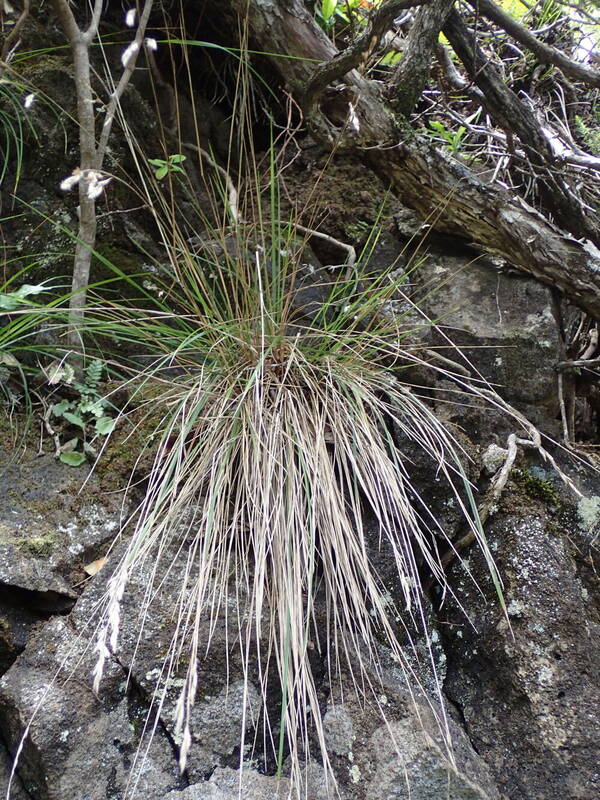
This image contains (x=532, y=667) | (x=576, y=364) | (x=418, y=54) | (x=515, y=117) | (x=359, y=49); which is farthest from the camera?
(x=515, y=117)

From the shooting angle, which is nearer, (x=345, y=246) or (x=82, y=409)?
(x=82, y=409)

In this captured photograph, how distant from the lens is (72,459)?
157cm

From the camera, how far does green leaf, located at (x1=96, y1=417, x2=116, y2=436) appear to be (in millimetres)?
1578

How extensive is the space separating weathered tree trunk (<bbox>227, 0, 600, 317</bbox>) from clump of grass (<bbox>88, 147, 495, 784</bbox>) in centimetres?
48

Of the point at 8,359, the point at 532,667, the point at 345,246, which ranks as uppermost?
the point at 345,246

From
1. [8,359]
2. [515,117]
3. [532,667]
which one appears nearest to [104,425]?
[8,359]

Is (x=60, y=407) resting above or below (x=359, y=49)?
below

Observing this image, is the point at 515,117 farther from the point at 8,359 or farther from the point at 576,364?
the point at 8,359

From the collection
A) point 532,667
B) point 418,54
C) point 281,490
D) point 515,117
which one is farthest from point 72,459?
point 515,117

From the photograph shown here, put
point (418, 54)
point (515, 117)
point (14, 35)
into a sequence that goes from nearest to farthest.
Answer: point (14, 35)
point (418, 54)
point (515, 117)

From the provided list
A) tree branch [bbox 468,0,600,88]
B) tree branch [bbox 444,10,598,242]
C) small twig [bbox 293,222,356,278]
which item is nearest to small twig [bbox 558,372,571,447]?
tree branch [bbox 444,10,598,242]

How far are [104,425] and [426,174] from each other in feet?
4.16

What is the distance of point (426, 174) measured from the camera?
1.97 meters

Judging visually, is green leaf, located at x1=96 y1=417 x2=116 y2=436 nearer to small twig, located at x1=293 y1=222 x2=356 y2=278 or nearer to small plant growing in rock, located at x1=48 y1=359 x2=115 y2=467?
small plant growing in rock, located at x1=48 y1=359 x2=115 y2=467
